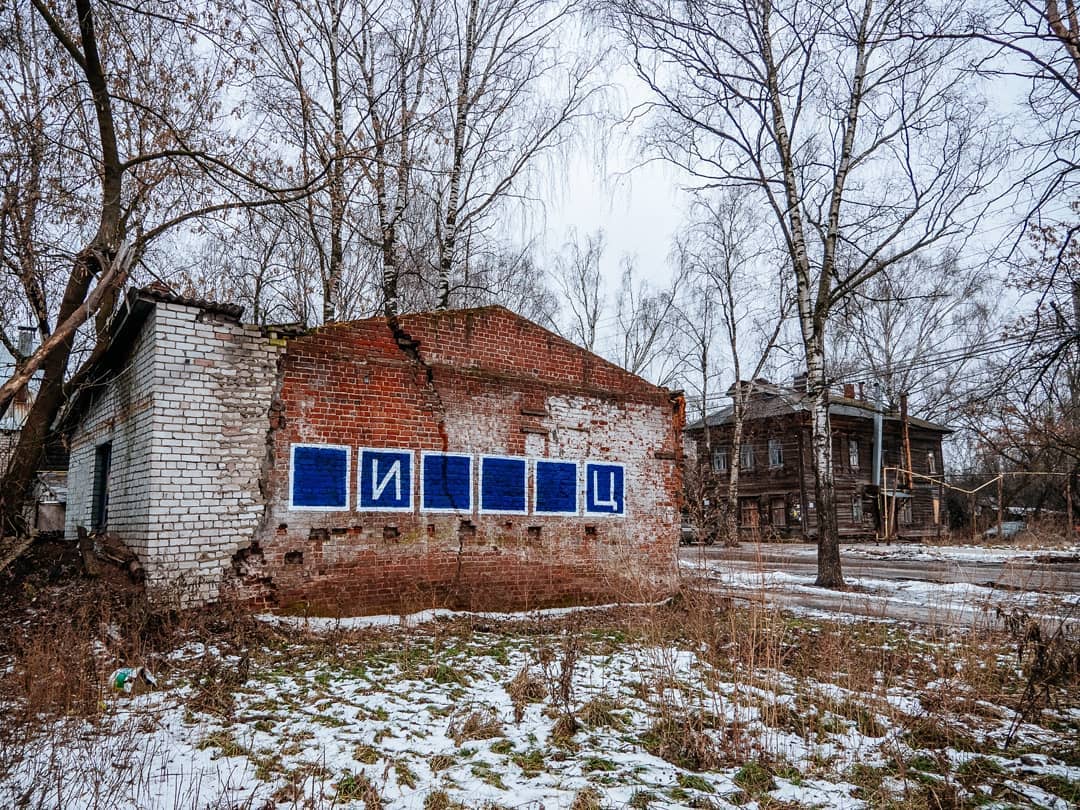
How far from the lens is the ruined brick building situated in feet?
22.9

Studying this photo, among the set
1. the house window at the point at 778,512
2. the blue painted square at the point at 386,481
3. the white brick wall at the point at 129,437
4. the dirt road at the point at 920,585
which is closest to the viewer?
the white brick wall at the point at 129,437

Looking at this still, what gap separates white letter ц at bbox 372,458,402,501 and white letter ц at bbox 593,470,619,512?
298 cm

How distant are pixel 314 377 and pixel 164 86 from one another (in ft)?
19.2

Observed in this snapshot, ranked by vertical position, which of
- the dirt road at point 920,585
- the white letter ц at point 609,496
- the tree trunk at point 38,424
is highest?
the tree trunk at point 38,424

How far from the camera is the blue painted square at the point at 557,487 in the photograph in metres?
9.27

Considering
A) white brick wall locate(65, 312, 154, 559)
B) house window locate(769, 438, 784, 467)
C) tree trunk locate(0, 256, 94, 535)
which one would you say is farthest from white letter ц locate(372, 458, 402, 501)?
house window locate(769, 438, 784, 467)

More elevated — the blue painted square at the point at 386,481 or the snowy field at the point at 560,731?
the blue painted square at the point at 386,481

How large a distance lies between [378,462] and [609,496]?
3.55 meters

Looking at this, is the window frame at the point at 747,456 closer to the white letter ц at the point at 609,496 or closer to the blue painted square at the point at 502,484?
the white letter ц at the point at 609,496

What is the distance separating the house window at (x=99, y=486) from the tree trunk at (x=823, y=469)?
11.0 metres

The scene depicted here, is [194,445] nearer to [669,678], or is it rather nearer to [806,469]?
[669,678]

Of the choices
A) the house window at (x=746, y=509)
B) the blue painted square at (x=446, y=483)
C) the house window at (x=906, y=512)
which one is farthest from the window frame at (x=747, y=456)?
the blue painted square at (x=446, y=483)

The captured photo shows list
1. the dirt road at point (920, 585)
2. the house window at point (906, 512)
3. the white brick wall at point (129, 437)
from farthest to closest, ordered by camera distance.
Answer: the house window at point (906, 512), the dirt road at point (920, 585), the white brick wall at point (129, 437)

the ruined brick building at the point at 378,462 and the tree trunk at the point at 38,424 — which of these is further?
the tree trunk at the point at 38,424
